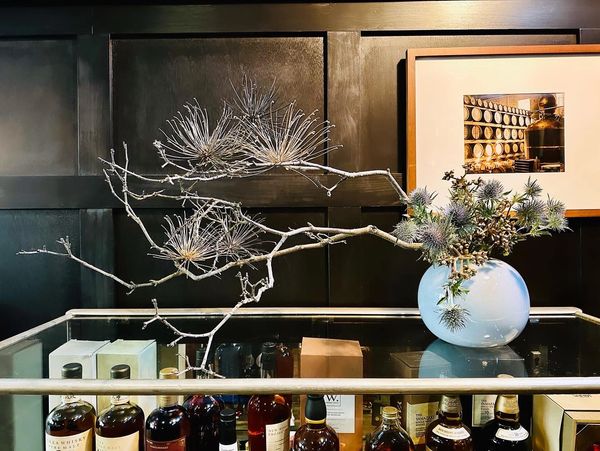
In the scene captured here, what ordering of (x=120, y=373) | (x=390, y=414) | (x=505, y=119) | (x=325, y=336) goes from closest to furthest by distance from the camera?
(x=120, y=373) < (x=390, y=414) < (x=325, y=336) < (x=505, y=119)

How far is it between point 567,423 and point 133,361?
3.08 feet

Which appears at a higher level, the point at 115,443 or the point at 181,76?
the point at 181,76

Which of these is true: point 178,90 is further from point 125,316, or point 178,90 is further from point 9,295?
point 9,295

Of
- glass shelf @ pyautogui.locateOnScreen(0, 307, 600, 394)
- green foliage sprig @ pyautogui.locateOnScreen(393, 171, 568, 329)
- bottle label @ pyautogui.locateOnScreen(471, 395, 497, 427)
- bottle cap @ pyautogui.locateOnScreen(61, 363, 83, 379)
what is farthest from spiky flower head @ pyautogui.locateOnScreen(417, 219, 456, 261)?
bottle cap @ pyautogui.locateOnScreen(61, 363, 83, 379)

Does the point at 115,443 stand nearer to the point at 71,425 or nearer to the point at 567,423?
the point at 71,425

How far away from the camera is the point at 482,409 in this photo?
1106mm

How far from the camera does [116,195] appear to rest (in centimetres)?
124

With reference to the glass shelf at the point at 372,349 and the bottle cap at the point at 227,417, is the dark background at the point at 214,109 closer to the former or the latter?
the glass shelf at the point at 372,349

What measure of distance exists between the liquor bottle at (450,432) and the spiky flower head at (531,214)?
0.41 meters

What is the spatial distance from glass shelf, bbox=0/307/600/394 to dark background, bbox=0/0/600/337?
128 mm

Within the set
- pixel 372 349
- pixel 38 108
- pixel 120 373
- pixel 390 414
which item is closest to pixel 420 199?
pixel 372 349

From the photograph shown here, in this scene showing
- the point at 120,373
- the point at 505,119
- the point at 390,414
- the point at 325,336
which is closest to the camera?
the point at 120,373

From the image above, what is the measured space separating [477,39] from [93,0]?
1.14m

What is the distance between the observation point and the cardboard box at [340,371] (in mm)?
865
